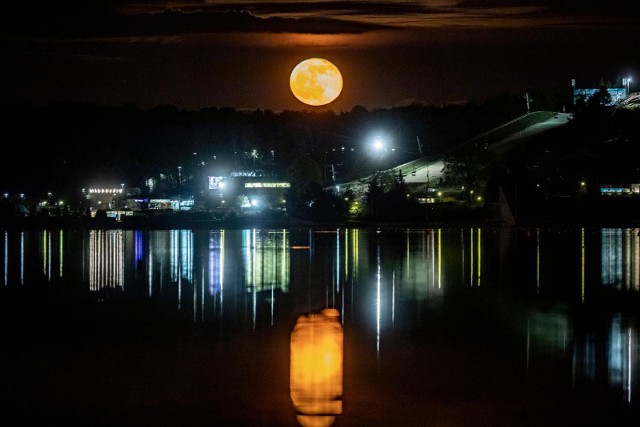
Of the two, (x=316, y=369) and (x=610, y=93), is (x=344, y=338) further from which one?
(x=610, y=93)

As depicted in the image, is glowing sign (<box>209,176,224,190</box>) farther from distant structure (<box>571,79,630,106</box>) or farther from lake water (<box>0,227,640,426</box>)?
lake water (<box>0,227,640,426</box>)

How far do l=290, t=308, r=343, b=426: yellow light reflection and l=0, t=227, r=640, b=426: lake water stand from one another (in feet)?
0.44

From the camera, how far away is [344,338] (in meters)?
14.3

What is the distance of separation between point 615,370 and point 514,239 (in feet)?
101

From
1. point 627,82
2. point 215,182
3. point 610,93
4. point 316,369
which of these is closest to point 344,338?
point 316,369

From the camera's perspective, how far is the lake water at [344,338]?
10.1 meters

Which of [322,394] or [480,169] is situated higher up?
[480,169]

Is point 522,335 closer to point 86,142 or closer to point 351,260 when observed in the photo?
point 351,260

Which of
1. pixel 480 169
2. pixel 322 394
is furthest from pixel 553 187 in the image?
pixel 322 394

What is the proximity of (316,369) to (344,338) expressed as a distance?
228 cm

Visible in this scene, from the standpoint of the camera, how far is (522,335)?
14617 mm

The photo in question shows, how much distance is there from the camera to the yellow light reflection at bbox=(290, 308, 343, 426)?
9953 millimetres

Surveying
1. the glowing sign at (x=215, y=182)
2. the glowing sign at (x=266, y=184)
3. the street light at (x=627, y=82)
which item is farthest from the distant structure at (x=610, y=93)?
the glowing sign at (x=215, y=182)

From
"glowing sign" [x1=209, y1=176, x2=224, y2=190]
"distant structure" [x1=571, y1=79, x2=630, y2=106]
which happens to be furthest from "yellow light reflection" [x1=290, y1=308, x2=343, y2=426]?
"distant structure" [x1=571, y1=79, x2=630, y2=106]
